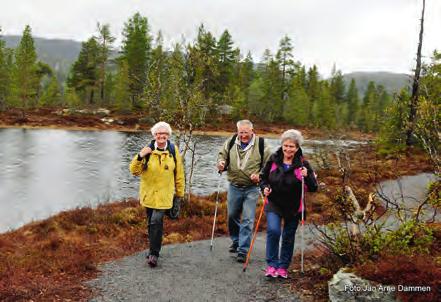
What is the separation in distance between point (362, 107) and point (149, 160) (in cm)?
9385

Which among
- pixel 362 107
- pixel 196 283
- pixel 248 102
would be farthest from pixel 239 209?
pixel 362 107

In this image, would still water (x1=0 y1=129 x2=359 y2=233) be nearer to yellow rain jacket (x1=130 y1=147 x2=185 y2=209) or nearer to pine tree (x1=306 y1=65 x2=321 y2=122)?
yellow rain jacket (x1=130 y1=147 x2=185 y2=209)

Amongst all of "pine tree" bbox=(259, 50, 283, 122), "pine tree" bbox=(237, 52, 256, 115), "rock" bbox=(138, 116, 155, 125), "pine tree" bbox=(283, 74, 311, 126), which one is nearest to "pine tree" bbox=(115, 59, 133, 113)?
"rock" bbox=(138, 116, 155, 125)

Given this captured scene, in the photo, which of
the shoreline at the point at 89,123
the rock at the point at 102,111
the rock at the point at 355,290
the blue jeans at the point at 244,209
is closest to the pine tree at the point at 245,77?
the shoreline at the point at 89,123

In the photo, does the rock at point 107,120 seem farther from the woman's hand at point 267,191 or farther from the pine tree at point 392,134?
the woman's hand at point 267,191

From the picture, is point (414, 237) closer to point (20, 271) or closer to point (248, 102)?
point (20, 271)

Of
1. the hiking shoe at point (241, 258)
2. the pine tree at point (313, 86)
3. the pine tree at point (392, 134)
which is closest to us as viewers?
the hiking shoe at point (241, 258)

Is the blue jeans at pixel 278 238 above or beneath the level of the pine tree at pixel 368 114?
beneath

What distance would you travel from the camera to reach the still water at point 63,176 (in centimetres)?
1552

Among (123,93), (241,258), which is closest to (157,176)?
(241,258)

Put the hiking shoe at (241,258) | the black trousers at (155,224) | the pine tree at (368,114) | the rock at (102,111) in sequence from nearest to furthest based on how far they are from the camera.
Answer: the black trousers at (155,224) < the hiking shoe at (241,258) < the rock at (102,111) < the pine tree at (368,114)

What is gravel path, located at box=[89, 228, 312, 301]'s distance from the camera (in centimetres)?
568

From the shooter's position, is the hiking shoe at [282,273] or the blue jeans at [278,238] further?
the hiking shoe at [282,273]

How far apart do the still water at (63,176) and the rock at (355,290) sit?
8905 millimetres
